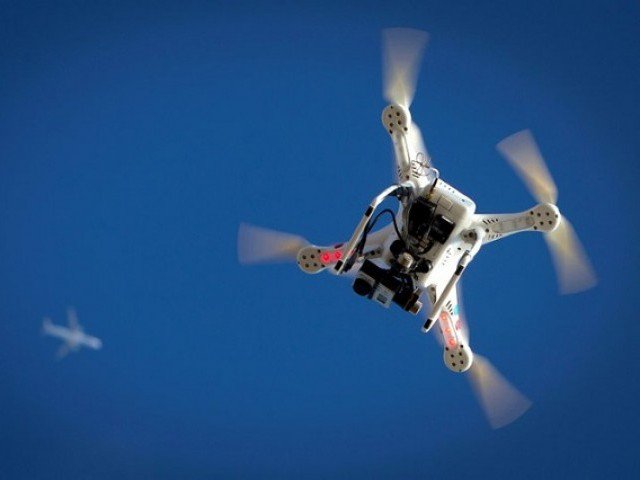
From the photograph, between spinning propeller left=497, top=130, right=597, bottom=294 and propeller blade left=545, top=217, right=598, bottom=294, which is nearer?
spinning propeller left=497, top=130, right=597, bottom=294

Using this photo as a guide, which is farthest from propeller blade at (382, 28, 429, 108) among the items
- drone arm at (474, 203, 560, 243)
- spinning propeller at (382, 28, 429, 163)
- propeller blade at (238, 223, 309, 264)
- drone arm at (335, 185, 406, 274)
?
propeller blade at (238, 223, 309, 264)

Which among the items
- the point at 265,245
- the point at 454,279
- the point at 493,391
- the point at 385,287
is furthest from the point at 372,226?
the point at 493,391

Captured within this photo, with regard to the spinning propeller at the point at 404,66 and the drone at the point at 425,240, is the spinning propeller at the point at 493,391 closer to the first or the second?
the drone at the point at 425,240

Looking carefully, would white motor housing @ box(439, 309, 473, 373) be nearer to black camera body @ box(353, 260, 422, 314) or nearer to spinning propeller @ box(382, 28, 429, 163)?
black camera body @ box(353, 260, 422, 314)

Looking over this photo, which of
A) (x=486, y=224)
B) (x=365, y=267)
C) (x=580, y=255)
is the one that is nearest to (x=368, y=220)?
(x=365, y=267)

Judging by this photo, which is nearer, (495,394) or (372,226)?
(372,226)

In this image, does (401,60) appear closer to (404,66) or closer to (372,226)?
(404,66)
